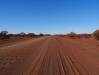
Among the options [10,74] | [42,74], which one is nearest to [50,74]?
[42,74]

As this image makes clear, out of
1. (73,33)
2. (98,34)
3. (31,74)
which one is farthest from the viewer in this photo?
(73,33)

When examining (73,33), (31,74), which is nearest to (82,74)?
(31,74)

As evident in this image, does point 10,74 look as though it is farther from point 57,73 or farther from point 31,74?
point 57,73

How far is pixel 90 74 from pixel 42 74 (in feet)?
7.52

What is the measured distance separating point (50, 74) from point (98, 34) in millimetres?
38594

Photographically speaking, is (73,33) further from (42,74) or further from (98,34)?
(42,74)

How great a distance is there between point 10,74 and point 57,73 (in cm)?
230

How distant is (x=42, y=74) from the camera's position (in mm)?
7219

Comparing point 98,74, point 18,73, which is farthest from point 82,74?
point 18,73

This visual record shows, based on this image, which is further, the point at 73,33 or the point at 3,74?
the point at 73,33

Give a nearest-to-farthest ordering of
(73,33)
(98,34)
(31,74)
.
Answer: (31,74), (98,34), (73,33)

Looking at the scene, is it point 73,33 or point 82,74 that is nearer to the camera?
point 82,74

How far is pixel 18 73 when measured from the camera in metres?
7.61

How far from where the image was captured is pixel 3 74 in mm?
7492
